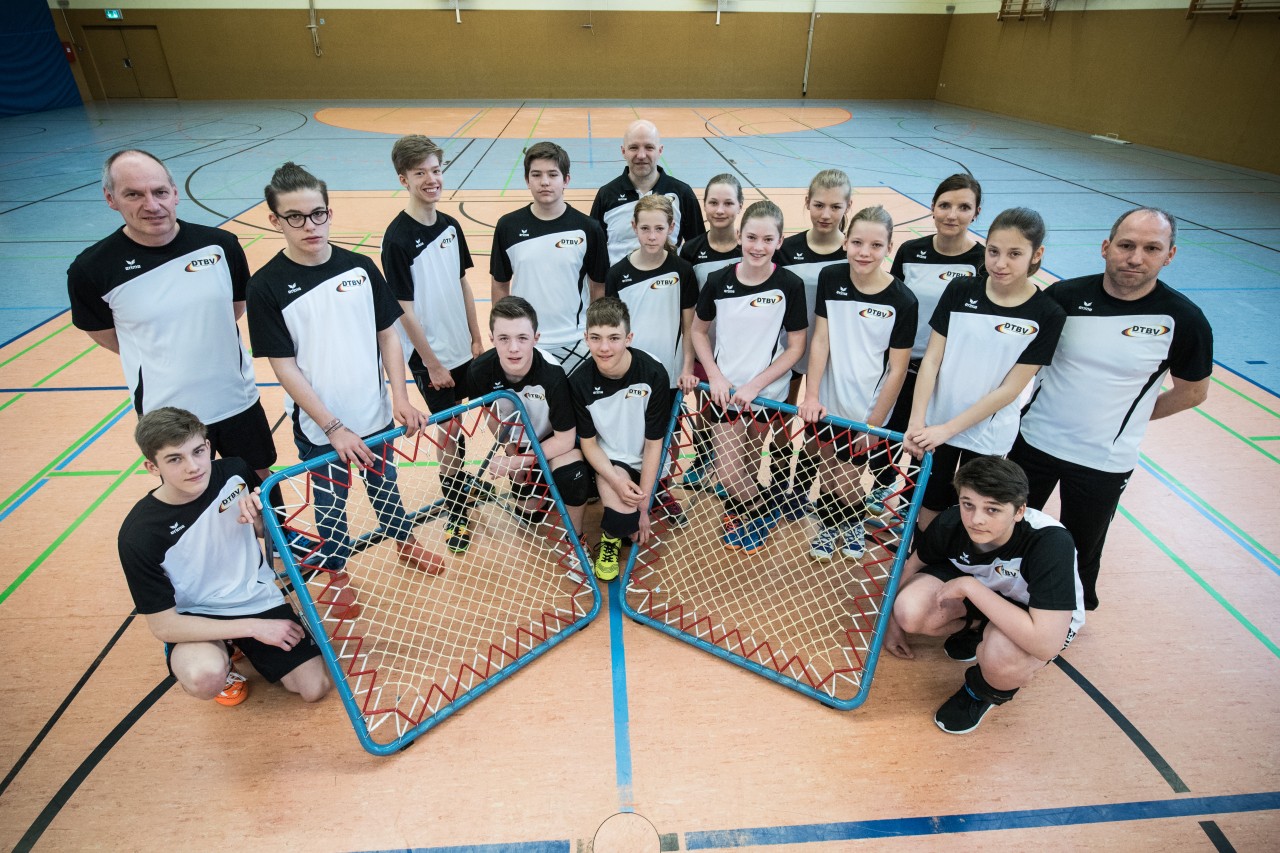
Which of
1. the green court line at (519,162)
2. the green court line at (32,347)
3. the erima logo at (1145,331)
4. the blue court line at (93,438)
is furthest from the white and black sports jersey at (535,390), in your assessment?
the green court line at (519,162)

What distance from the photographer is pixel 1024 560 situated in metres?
2.41

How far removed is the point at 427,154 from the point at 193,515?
6.15 ft

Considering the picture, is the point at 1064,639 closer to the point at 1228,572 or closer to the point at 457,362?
the point at 1228,572

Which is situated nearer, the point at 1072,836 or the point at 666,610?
the point at 1072,836

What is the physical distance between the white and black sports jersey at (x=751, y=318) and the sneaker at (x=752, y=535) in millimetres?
699

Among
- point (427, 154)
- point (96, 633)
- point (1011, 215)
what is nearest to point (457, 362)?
point (427, 154)

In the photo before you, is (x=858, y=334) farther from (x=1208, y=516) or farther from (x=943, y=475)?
(x=1208, y=516)

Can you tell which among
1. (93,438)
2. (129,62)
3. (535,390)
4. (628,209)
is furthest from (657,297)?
(129,62)

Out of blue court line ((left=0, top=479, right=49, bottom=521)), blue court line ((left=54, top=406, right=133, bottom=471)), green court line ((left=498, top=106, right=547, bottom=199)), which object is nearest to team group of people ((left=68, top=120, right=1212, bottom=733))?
blue court line ((left=0, top=479, right=49, bottom=521))

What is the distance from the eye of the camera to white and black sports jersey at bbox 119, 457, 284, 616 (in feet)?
7.54

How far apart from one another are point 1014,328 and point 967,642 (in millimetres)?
1353

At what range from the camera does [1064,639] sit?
235 centimetres

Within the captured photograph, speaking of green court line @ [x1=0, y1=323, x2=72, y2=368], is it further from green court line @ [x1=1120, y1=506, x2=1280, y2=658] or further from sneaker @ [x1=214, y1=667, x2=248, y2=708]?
green court line @ [x1=1120, y1=506, x2=1280, y2=658]

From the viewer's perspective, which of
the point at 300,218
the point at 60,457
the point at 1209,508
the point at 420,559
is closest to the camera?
the point at 300,218
